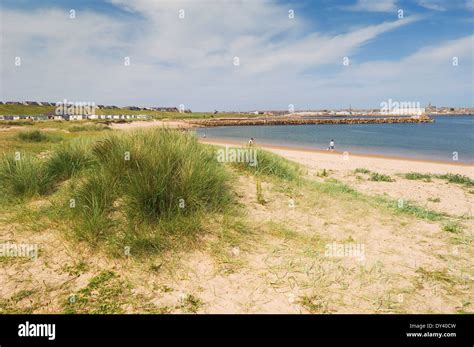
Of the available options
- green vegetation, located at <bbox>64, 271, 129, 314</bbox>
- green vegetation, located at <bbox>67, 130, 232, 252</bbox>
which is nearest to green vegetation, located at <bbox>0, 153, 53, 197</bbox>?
green vegetation, located at <bbox>67, 130, 232, 252</bbox>

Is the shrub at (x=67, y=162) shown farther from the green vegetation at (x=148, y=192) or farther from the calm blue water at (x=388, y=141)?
the calm blue water at (x=388, y=141)

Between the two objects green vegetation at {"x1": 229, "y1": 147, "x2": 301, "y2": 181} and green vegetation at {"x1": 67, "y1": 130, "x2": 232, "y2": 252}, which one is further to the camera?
green vegetation at {"x1": 229, "y1": 147, "x2": 301, "y2": 181}

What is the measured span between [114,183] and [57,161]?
2565 millimetres

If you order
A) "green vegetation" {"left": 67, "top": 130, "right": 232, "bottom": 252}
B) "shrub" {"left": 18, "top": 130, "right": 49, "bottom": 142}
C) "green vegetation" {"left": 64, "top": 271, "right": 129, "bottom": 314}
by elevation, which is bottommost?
"green vegetation" {"left": 64, "top": 271, "right": 129, "bottom": 314}

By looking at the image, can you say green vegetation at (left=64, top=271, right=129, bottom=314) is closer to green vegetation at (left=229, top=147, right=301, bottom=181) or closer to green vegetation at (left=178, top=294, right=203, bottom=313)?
green vegetation at (left=178, top=294, right=203, bottom=313)

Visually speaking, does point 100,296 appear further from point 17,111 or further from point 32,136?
point 17,111

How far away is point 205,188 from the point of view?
5191 millimetres

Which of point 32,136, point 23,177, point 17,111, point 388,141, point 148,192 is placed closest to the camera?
point 148,192

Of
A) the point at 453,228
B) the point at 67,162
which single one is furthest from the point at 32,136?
the point at 453,228

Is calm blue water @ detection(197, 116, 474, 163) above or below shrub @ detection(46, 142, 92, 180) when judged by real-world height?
above

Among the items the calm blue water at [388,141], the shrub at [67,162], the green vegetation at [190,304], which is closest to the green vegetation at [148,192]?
the shrub at [67,162]

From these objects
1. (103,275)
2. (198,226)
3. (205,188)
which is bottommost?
(103,275)
